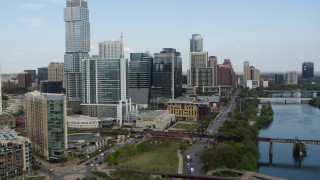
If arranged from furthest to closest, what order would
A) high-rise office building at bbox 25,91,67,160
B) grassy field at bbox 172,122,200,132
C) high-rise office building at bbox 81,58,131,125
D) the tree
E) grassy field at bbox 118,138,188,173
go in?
high-rise office building at bbox 81,58,131,125 < grassy field at bbox 172,122,200,132 < high-rise office building at bbox 25,91,67,160 < grassy field at bbox 118,138,188,173 < the tree

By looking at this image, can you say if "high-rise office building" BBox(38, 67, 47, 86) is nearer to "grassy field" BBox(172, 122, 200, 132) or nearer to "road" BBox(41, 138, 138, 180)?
"grassy field" BBox(172, 122, 200, 132)

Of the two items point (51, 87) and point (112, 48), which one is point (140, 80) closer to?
point (112, 48)

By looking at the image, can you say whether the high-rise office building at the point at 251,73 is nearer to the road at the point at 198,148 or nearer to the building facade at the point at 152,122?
the road at the point at 198,148

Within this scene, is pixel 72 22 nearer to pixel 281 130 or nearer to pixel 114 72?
pixel 114 72

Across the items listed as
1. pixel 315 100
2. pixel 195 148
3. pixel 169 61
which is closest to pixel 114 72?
pixel 169 61

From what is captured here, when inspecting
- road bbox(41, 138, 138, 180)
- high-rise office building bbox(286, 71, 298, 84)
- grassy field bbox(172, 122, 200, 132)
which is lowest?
road bbox(41, 138, 138, 180)

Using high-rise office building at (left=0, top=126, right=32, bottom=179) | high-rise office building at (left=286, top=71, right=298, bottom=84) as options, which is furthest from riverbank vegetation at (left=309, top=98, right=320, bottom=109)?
high-rise office building at (left=0, top=126, right=32, bottom=179)

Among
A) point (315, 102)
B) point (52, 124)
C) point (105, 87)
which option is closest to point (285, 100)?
point (315, 102)
